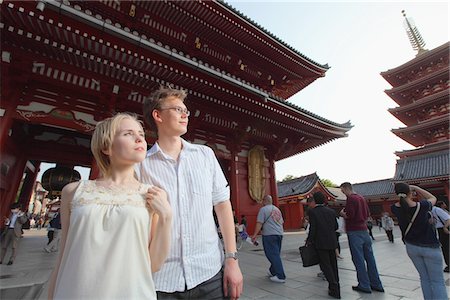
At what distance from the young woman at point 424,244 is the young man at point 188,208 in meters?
2.79

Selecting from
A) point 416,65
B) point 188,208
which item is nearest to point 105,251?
point 188,208

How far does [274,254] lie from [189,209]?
3.59 metres

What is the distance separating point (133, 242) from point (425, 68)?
25.4 m

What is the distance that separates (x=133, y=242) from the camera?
1078mm

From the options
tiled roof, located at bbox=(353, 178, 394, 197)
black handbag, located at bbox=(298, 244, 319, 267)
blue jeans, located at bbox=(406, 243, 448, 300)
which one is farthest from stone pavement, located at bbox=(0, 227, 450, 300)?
tiled roof, located at bbox=(353, 178, 394, 197)

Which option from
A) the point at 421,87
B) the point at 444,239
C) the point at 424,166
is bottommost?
the point at 444,239

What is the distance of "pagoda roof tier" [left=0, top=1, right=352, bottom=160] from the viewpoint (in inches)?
167

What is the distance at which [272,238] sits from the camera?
14.8 ft

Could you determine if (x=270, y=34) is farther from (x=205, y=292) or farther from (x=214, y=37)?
(x=205, y=292)

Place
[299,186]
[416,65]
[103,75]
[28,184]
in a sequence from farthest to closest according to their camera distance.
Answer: [299,186], [416,65], [28,184], [103,75]

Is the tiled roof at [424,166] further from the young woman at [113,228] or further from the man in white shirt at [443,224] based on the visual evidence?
the young woman at [113,228]

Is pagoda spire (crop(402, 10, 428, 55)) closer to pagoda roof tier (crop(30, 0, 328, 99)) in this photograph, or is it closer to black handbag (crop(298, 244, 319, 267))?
pagoda roof tier (crop(30, 0, 328, 99))

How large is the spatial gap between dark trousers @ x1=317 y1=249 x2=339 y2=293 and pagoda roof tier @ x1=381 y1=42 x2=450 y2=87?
21.3 meters

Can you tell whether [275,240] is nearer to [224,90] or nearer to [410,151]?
[224,90]
